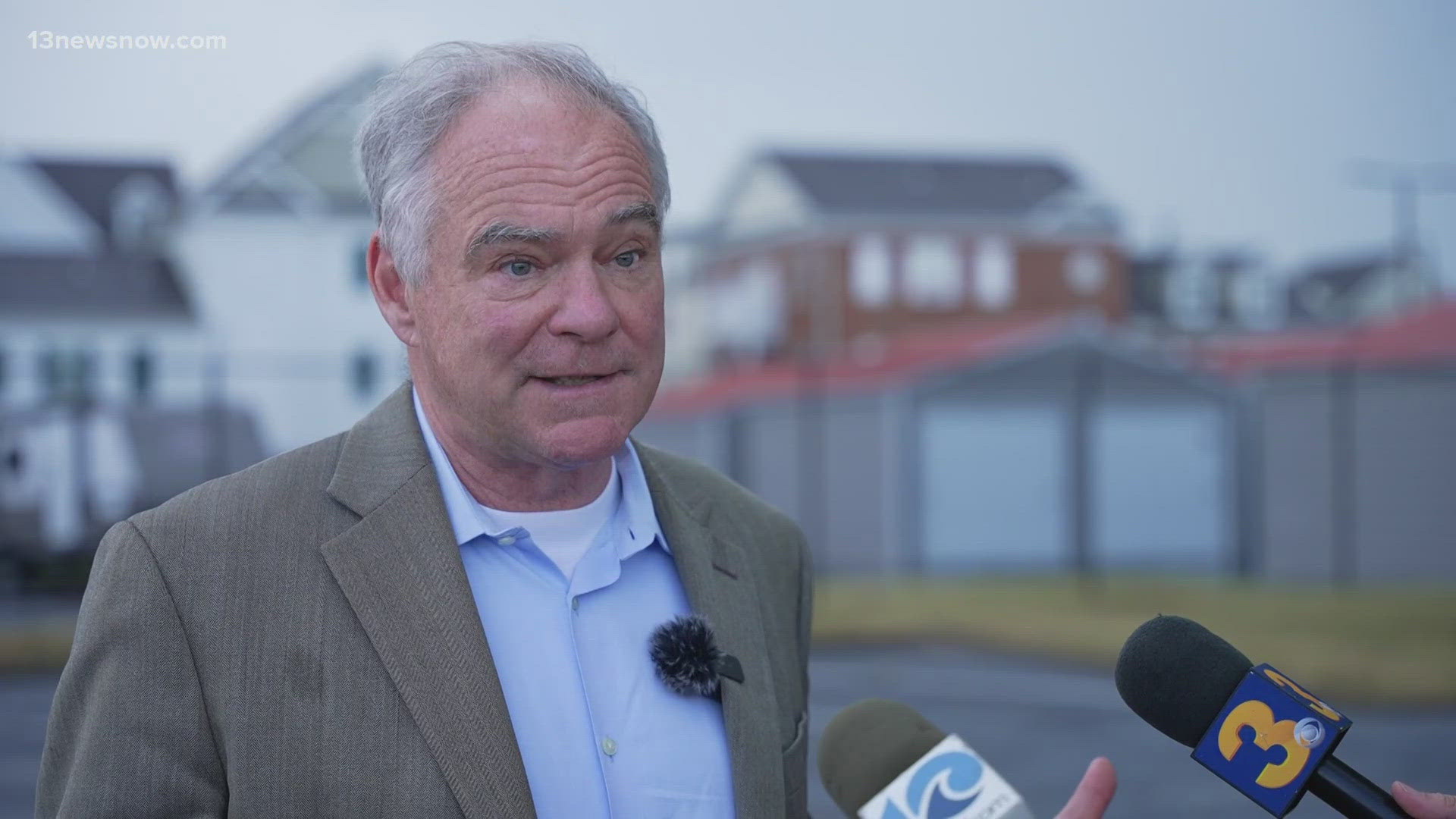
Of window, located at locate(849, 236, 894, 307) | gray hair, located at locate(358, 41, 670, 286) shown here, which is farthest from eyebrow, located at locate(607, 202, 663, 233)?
window, located at locate(849, 236, 894, 307)

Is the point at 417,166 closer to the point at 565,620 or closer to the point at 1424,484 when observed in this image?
the point at 565,620

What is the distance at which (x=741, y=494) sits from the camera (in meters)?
2.38

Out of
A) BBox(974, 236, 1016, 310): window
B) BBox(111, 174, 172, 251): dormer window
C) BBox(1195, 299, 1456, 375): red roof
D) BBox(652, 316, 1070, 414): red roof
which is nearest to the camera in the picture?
BBox(111, 174, 172, 251): dormer window

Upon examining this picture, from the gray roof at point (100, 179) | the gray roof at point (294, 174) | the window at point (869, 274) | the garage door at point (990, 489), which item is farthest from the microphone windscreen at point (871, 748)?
the window at point (869, 274)

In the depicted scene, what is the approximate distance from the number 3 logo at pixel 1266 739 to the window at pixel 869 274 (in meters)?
29.5

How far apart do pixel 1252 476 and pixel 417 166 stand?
21.1 meters

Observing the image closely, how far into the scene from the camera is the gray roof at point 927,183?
2995 cm

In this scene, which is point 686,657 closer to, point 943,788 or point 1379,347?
point 943,788

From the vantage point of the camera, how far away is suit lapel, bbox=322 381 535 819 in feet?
5.69

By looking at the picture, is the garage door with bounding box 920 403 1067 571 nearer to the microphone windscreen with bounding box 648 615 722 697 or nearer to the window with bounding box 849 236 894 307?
the window with bounding box 849 236 894 307

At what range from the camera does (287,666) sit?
173cm

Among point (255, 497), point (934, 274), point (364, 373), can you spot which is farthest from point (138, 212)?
point (934, 274)

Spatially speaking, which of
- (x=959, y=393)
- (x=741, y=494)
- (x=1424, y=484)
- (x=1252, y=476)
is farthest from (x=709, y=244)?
(x=741, y=494)

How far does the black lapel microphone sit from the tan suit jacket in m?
0.14
